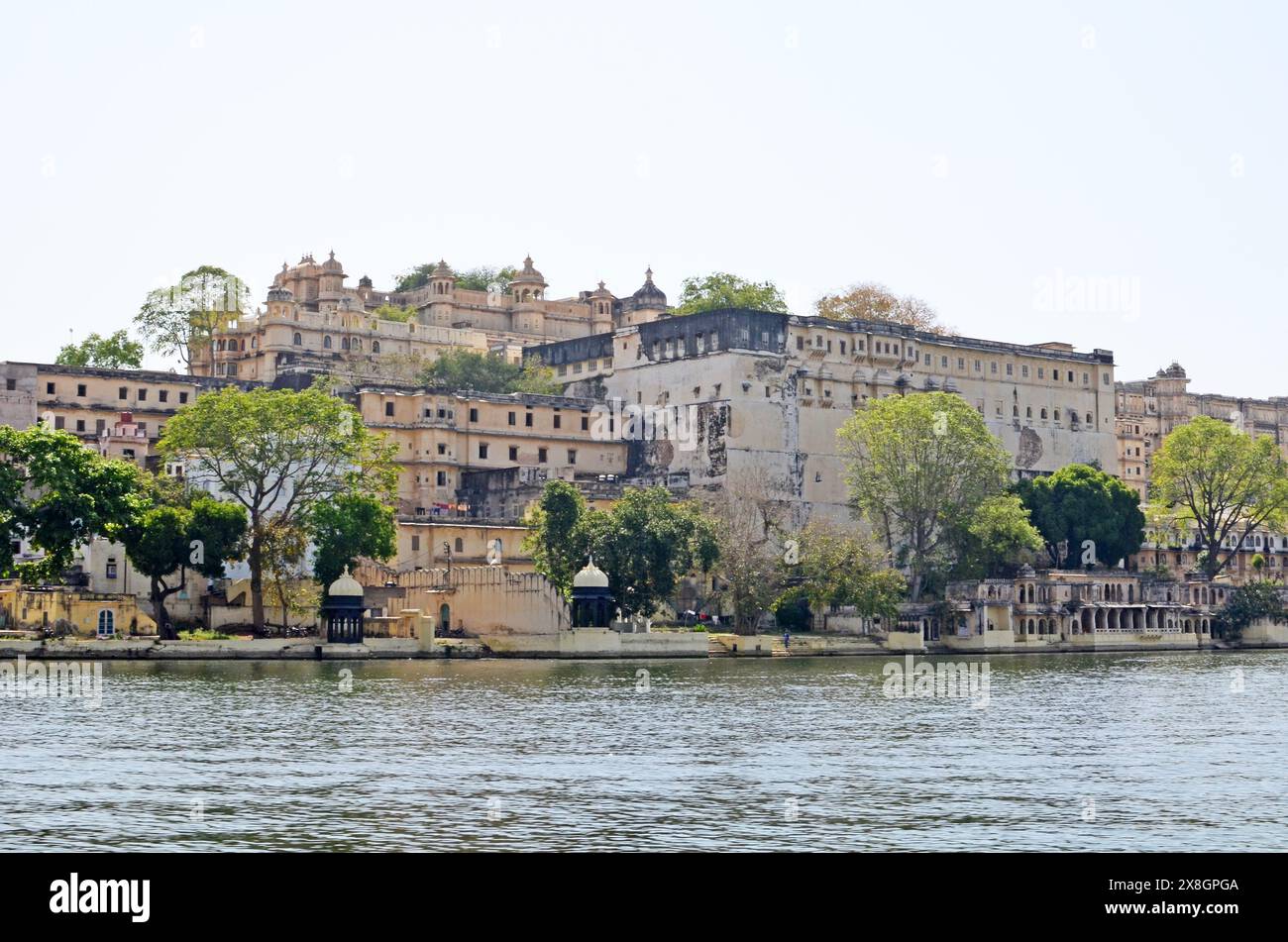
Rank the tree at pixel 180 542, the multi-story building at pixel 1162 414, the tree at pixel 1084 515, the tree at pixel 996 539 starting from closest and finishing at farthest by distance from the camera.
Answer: the tree at pixel 180 542 < the tree at pixel 996 539 < the tree at pixel 1084 515 < the multi-story building at pixel 1162 414

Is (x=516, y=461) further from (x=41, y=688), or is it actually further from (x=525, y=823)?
(x=525, y=823)

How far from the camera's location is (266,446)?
81688 mm

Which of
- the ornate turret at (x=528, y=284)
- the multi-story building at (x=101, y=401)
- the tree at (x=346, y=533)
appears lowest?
the tree at (x=346, y=533)

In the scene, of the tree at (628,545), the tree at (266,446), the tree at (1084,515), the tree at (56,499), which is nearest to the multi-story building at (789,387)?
the tree at (1084,515)

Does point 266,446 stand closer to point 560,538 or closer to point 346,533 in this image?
point 346,533

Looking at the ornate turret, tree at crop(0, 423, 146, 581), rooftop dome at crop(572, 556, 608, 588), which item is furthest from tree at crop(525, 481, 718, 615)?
the ornate turret

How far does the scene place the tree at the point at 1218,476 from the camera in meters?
113

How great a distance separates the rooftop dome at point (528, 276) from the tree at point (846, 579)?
2460 inches

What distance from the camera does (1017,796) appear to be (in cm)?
3397

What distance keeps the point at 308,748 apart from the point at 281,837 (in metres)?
12.4

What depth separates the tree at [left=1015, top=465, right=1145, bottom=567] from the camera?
108m

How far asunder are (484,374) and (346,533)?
148 feet

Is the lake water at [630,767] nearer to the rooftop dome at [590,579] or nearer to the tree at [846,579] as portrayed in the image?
the rooftop dome at [590,579]
